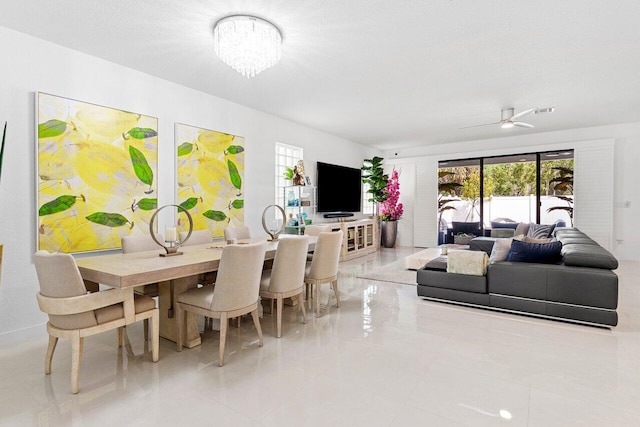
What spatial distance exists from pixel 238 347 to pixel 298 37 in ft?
8.94

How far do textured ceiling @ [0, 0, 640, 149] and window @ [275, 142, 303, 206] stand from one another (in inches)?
31.9

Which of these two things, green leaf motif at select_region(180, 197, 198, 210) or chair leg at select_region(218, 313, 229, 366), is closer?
chair leg at select_region(218, 313, 229, 366)

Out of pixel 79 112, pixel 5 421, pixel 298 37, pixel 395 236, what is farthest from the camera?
pixel 395 236

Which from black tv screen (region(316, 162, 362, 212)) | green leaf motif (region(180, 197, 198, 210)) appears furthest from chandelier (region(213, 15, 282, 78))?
black tv screen (region(316, 162, 362, 212))

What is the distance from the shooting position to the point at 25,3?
2.44 meters

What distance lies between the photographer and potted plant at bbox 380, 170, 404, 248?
8.38 meters

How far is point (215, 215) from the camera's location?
4.45m

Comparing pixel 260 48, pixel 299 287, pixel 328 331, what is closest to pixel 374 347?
pixel 328 331

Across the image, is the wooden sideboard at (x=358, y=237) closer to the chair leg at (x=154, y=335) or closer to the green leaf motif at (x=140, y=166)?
the green leaf motif at (x=140, y=166)

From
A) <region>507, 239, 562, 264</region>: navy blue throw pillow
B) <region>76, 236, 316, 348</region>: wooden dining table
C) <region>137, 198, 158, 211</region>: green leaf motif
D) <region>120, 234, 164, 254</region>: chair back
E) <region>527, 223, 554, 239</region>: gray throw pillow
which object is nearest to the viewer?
<region>76, 236, 316, 348</region>: wooden dining table

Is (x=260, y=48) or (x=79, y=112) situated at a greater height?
(x=260, y=48)

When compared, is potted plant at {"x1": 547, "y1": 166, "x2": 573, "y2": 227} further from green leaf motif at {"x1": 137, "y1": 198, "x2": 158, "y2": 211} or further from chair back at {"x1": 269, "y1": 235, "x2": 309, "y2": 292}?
green leaf motif at {"x1": 137, "y1": 198, "x2": 158, "y2": 211}

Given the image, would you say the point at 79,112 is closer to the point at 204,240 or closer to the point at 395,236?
the point at 204,240

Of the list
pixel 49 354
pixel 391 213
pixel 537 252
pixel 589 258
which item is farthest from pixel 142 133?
pixel 391 213
